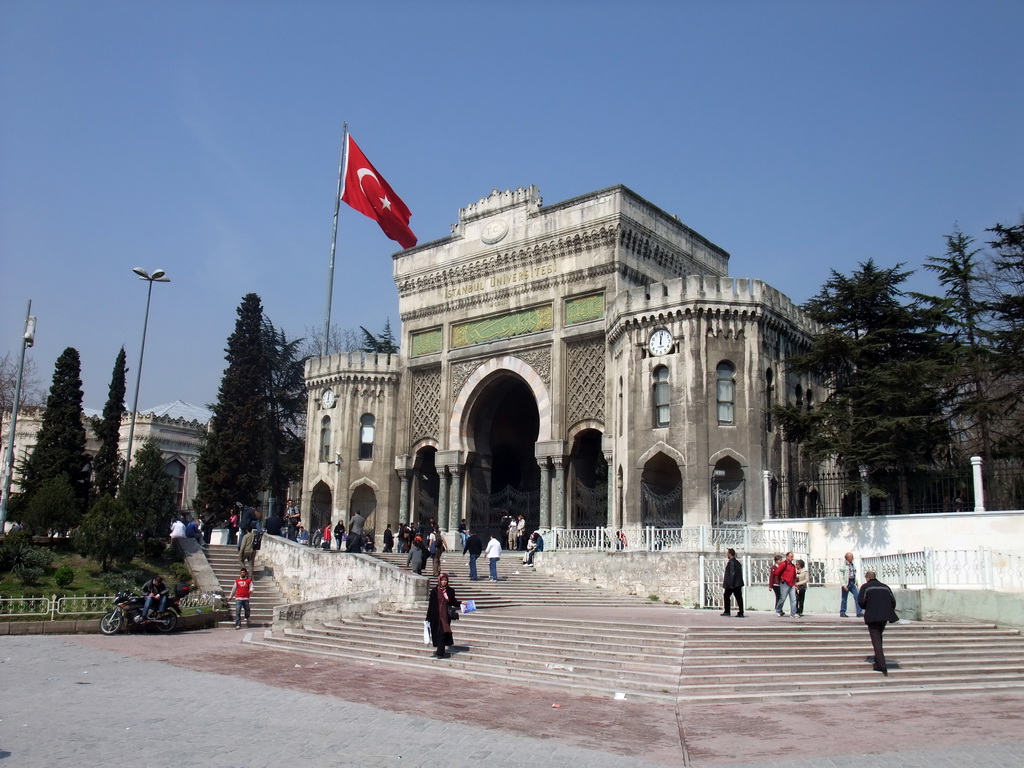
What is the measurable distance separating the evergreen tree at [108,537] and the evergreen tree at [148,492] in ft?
3.55

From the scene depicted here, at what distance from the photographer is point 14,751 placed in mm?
8125

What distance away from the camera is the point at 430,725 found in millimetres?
9773

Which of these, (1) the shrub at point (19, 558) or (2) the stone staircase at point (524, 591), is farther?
(1) the shrub at point (19, 558)

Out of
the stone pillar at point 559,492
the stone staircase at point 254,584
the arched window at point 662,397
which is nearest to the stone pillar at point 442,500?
the stone pillar at point 559,492

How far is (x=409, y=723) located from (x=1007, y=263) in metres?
19.0

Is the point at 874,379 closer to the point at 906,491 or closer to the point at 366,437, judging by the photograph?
the point at 906,491

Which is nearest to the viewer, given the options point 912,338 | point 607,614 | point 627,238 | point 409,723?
point 409,723

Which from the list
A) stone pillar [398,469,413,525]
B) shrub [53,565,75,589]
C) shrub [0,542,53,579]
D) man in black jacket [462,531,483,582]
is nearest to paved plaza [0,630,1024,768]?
shrub [53,565,75,589]

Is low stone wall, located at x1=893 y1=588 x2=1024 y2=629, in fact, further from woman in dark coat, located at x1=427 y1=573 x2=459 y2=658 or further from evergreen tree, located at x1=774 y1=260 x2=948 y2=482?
woman in dark coat, located at x1=427 y1=573 x2=459 y2=658

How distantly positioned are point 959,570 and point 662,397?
10.4 metres

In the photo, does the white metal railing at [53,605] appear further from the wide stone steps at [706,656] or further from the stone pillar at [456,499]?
the stone pillar at [456,499]

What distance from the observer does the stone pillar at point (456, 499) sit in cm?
3206

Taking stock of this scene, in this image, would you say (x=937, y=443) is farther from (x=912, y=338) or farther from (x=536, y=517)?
(x=536, y=517)

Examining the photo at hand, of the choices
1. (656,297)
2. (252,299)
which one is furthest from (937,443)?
(252,299)
